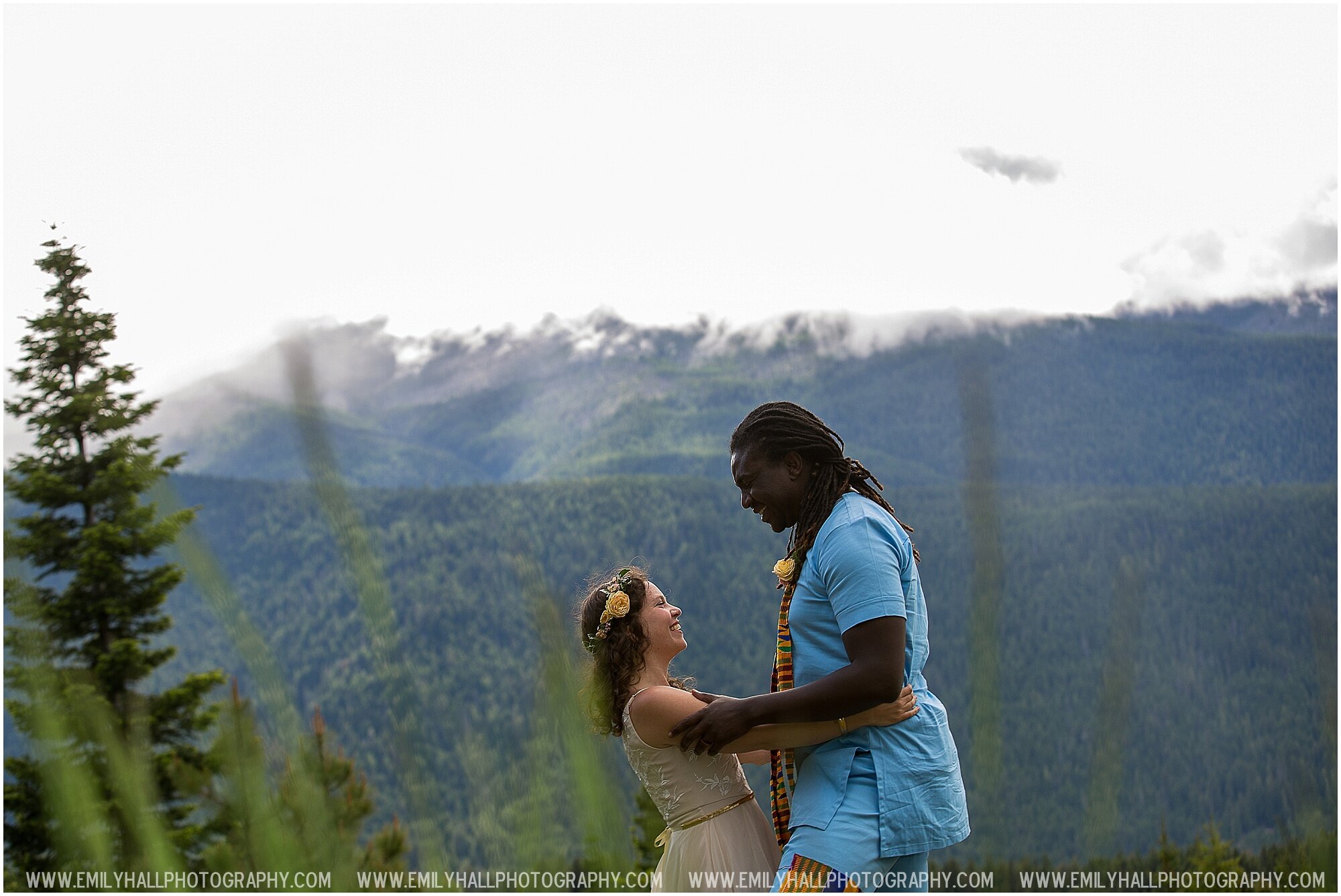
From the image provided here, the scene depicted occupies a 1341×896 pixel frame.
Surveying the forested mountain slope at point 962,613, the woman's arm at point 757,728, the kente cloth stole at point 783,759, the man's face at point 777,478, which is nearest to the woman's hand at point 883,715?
the woman's arm at point 757,728

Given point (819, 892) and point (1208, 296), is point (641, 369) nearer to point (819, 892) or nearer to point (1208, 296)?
point (1208, 296)

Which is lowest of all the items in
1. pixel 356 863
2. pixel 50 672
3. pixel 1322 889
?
pixel 1322 889

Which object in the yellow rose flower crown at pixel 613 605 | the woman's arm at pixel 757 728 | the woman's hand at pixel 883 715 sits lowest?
the woman's arm at pixel 757 728

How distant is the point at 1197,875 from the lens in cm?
696

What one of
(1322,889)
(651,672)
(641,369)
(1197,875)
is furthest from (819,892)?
(641,369)

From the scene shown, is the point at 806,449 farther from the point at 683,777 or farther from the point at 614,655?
the point at 683,777

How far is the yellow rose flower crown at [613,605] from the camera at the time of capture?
9.02 feet

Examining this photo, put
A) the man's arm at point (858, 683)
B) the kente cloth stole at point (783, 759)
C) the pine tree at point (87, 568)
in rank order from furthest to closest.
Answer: the pine tree at point (87, 568)
the kente cloth stole at point (783, 759)
the man's arm at point (858, 683)

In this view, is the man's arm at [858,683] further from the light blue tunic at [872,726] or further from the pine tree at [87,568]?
the pine tree at [87,568]

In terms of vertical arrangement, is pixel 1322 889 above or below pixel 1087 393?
above

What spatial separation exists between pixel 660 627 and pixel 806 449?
65 cm

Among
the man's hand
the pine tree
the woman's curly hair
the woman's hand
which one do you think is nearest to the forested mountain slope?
the pine tree

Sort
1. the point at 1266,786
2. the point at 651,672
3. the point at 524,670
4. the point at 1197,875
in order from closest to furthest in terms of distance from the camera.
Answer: the point at 651,672
the point at 1197,875
the point at 1266,786
the point at 524,670

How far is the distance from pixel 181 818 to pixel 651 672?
339 inches
